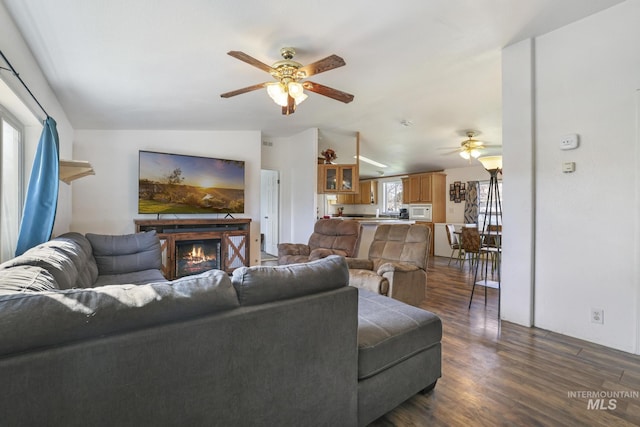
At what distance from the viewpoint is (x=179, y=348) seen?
101 centimetres

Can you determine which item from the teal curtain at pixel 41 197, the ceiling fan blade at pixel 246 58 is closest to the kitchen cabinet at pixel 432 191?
the ceiling fan blade at pixel 246 58

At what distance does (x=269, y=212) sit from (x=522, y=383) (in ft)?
20.0

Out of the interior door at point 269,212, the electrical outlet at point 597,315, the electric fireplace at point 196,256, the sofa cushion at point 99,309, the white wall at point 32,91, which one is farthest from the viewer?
the interior door at point 269,212

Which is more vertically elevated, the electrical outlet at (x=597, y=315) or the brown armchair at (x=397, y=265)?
the brown armchair at (x=397, y=265)

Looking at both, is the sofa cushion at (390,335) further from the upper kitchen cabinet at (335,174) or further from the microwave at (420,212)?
the microwave at (420,212)

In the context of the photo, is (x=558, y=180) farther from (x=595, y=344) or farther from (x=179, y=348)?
(x=179, y=348)

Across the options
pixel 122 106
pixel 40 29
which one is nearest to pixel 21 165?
pixel 40 29

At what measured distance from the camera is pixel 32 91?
244 centimetres

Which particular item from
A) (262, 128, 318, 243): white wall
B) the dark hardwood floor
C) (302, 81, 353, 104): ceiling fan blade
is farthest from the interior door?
the dark hardwood floor

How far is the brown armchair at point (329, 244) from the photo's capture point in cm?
400

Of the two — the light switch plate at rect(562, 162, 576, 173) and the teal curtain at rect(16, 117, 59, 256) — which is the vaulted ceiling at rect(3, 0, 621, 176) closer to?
the teal curtain at rect(16, 117, 59, 256)

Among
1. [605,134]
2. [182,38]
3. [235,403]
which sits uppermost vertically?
[182,38]

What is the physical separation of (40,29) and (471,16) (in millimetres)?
3257

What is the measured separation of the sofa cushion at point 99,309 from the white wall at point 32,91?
184cm
